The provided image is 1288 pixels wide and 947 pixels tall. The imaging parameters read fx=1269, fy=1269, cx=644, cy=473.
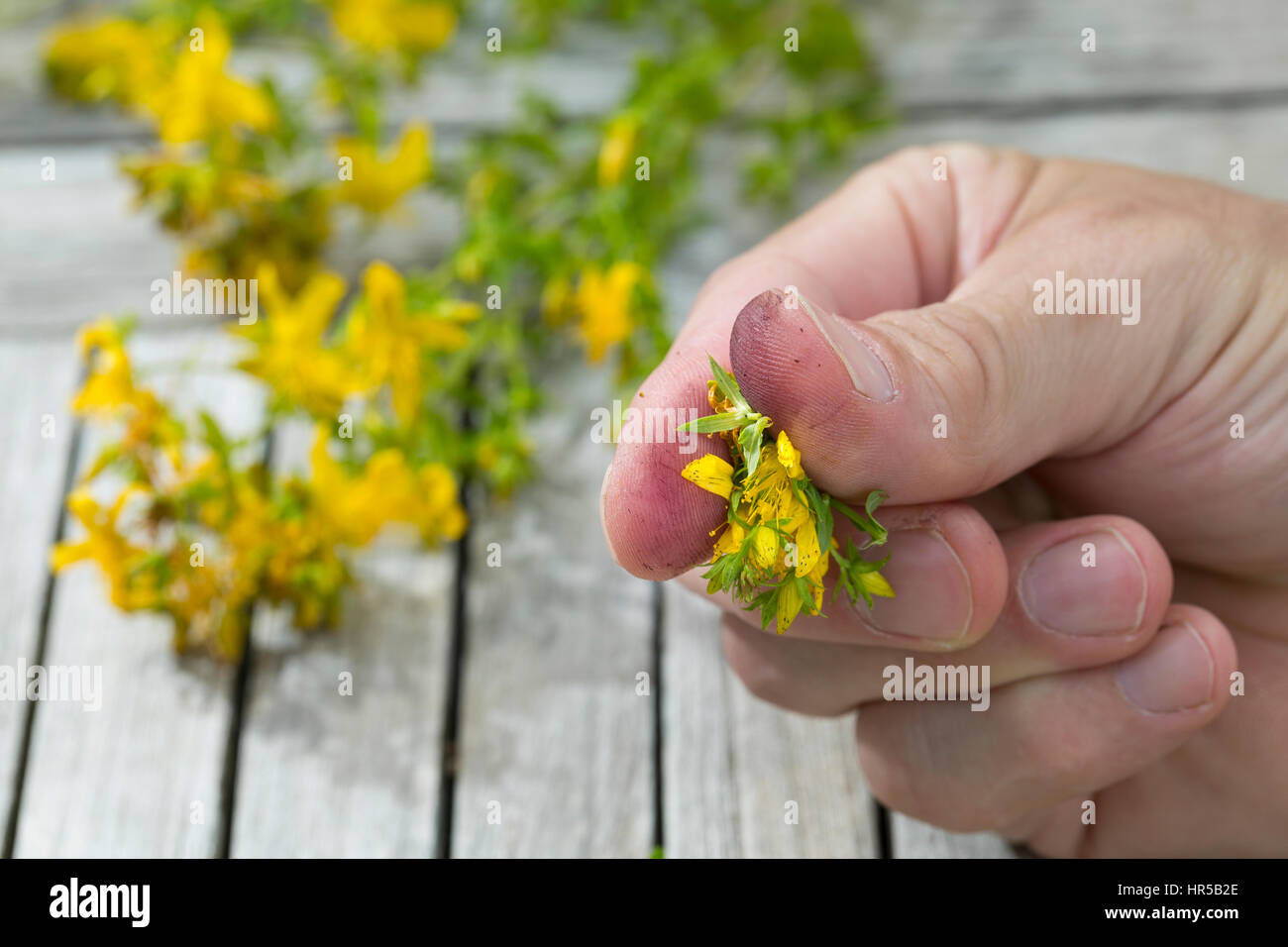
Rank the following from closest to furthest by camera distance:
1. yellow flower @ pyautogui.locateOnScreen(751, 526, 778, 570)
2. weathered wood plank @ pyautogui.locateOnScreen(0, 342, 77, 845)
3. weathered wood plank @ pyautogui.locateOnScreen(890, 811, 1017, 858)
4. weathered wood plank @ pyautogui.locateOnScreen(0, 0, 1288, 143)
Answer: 1. yellow flower @ pyautogui.locateOnScreen(751, 526, 778, 570)
2. weathered wood plank @ pyautogui.locateOnScreen(890, 811, 1017, 858)
3. weathered wood plank @ pyautogui.locateOnScreen(0, 342, 77, 845)
4. weathered wood plank @ pyautogui.locateOnScreen(0, 0, 1288, 143)

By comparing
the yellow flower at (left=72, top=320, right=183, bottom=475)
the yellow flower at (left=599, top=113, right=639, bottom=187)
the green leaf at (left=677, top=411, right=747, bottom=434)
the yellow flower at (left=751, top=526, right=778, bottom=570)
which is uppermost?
the yellow flower at (left=599, top=113, right=639, bottom=187)

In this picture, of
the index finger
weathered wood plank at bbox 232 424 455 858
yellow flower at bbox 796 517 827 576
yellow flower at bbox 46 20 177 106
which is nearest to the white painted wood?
weathered wood plank at bbox 232 424 455 858

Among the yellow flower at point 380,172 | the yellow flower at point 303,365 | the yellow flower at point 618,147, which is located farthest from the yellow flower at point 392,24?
the yellow flower at point 303,365

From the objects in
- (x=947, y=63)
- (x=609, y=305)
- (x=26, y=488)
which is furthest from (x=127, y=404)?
(x=947, y=63)

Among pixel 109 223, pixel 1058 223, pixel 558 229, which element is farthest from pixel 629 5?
pixel 1058 223

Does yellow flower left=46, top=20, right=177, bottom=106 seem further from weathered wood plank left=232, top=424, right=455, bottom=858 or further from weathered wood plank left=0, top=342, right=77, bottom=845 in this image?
weathered wood plank left=232, top=424, right=455, bottom=858

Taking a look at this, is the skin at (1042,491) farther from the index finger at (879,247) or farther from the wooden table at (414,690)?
the wooden table at (414,690)
